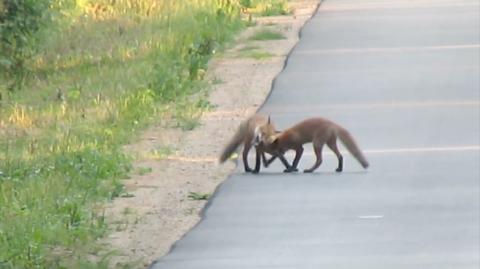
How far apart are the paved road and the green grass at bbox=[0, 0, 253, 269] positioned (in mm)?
907

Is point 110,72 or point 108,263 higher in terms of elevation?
point 108,263

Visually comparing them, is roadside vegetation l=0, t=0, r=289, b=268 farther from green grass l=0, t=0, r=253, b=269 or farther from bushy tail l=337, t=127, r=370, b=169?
bushy tail l=337, t=127, r=370, b=169

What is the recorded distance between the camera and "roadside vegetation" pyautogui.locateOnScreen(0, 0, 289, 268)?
1229 cm

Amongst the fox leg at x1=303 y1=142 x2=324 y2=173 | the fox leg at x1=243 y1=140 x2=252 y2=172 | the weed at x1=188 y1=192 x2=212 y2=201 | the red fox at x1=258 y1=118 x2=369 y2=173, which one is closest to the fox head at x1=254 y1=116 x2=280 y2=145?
the red fox at x1=258 y1=118 x2=369 y2=173

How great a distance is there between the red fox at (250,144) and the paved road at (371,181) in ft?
0.41

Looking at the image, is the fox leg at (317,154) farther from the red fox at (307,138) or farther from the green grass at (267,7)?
the green grass at (267,7)

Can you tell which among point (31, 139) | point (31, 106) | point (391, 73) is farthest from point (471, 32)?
point (31, 139)

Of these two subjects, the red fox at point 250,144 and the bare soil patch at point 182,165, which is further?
the red fox at point 250,144

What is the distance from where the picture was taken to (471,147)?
14.9m

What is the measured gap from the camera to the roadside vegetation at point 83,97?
1229 centimetres

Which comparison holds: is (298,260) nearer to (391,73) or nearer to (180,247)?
(180,247)

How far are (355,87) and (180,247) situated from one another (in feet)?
25.4

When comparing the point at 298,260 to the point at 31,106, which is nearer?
the point at 298,260

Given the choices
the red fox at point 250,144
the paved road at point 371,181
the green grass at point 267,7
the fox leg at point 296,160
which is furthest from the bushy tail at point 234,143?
the green grass at point 267,7
